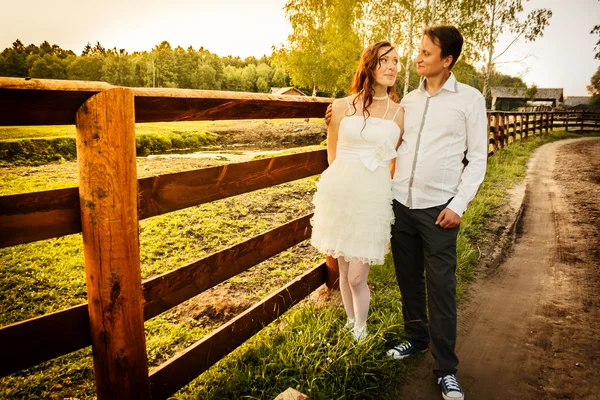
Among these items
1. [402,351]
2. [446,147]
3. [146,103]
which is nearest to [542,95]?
[446,147]

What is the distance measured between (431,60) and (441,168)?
655 millimetres

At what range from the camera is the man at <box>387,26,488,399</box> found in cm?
208

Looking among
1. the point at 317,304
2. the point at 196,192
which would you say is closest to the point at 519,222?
the point at 317,304

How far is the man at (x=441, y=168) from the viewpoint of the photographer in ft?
6.82

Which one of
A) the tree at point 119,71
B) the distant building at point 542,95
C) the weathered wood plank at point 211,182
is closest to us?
the weathered wood plank at point 211,182

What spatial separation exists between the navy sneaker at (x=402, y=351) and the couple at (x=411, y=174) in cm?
1

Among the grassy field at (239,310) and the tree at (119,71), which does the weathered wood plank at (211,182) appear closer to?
the grassy field at (239,310)

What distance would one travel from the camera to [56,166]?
13305mm

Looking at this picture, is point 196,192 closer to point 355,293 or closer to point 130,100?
point 130,100

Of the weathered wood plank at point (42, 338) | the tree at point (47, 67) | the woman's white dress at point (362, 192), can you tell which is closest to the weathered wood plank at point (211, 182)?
the woman's white dress at point (362, 192)

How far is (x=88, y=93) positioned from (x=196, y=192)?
2.27ft

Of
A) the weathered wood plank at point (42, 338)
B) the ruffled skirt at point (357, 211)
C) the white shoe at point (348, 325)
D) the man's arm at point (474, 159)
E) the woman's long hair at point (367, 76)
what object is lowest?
the white shoe at point (348, 325)

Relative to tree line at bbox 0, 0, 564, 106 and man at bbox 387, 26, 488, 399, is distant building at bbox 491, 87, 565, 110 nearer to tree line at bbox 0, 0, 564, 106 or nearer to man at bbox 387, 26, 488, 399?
tree line at bbox 0, 0, 564, 106

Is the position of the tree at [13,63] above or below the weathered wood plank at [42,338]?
above
